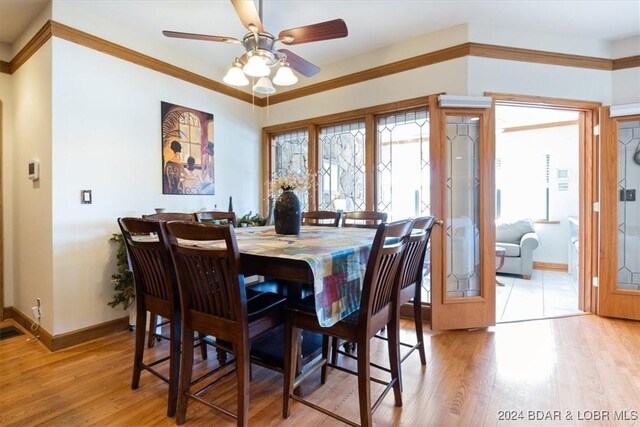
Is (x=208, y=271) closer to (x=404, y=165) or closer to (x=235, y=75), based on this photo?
(x=235, y=75)

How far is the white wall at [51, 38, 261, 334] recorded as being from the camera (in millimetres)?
2549

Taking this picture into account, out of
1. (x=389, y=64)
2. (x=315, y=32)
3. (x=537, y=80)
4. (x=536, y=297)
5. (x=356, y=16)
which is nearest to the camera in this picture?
(x=315, y=32)

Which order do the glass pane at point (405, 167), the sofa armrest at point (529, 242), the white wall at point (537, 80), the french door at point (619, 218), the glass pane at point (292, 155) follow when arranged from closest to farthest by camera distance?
the white wall at point (537, 80), the french door at point (619, 218), the glass pane at point (405, 167), the glass pane at point (292, 155), the sofa armrest at point (529, 242)

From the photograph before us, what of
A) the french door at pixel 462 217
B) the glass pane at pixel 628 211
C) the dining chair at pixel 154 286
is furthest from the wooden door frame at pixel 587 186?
the dining chair at pixel 154 286

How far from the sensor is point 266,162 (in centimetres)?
438

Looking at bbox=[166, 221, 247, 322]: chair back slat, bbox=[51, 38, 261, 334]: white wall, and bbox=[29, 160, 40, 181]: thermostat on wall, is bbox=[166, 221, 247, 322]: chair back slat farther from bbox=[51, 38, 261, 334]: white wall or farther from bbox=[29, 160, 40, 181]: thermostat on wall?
bbox=[29, 160, 40, 181]: thermostat on wall

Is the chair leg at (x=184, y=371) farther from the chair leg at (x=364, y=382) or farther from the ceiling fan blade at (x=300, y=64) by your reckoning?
the ceiling fan blade at (x=300, y=64)

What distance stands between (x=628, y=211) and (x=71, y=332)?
5025 millimetres

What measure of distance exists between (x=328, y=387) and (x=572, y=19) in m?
3.51

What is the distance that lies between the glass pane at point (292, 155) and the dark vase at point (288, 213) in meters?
1.73

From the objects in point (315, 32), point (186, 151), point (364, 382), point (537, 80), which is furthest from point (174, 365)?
point (537, 80)

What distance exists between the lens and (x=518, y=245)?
195 inches

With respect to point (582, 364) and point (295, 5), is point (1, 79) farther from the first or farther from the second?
point (582, 364)

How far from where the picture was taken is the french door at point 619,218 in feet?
9.96
